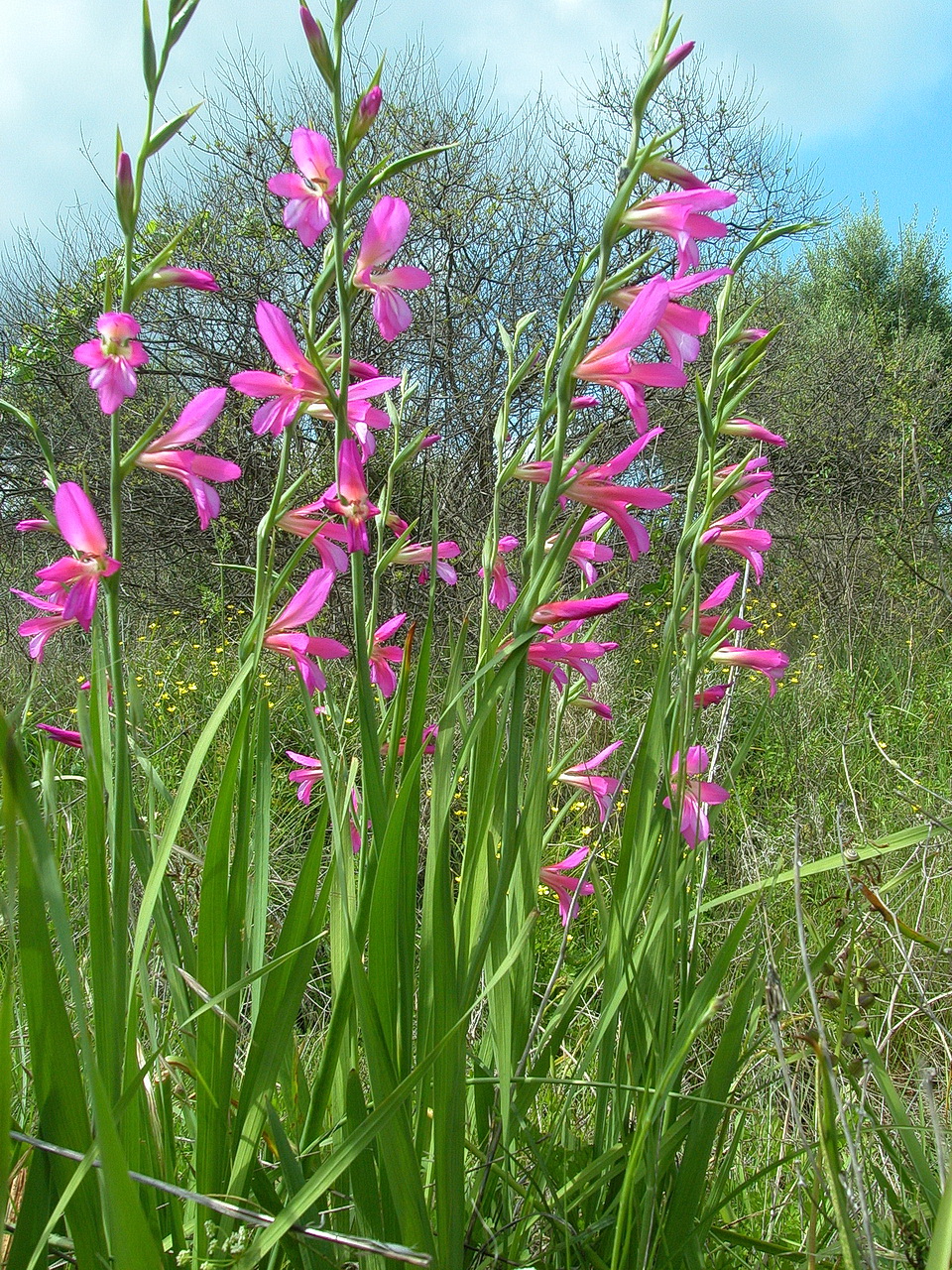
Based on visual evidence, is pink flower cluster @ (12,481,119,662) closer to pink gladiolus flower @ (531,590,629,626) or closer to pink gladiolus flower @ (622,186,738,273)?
pink gladiolus flower @ (531,590,629,626)

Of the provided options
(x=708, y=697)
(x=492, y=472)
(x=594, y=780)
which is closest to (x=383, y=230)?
(x=708, y=697)

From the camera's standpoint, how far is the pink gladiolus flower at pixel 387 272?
0.83 metres

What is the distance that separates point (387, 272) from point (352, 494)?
242 millimetres

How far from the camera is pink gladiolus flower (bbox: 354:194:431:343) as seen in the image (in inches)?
32.6

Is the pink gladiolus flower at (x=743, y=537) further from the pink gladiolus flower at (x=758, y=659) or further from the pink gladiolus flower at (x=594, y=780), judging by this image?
the pink gladiolus flower at (x=594, y=780)

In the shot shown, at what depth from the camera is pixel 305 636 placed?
3.17 feet

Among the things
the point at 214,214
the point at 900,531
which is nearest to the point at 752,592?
the point at 900,531

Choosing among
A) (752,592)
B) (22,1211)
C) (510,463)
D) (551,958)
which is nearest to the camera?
(22,1211)

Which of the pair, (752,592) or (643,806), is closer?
(643,806)

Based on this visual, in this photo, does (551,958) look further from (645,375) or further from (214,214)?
(214,214)

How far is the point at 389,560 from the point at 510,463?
0.60 ft

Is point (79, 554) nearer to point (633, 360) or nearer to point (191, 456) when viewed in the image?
point (191, 456)

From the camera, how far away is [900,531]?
6.05m

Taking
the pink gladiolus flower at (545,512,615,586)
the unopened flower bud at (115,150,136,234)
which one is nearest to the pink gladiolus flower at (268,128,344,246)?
the unopened flower bud at (115,150,136,234)
